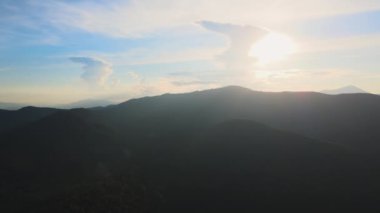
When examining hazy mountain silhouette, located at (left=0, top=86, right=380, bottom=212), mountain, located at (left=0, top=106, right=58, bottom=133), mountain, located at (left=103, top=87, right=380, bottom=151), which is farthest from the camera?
mountain, located at (left=0, top=106, right=58, bottom=133)

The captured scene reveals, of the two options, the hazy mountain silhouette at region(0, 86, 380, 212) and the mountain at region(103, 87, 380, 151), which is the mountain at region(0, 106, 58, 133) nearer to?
the mountain at region(103, 87, 380, 151)

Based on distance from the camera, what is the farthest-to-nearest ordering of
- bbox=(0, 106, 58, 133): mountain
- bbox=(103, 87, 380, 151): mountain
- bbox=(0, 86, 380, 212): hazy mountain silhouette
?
bbox=(0, 106, 58, 133): mountain
bbox=(103, 87, 380, 151): mountain
bbox=(0, 86, 380, 212): hazy mountain silhouette

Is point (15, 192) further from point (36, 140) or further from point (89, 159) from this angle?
point (36, 140)

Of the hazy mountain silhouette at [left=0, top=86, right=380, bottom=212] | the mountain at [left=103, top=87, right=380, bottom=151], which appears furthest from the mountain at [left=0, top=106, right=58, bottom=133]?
the hazy mountain silhouette at [left=0, top=86, right=380, bottom=212]

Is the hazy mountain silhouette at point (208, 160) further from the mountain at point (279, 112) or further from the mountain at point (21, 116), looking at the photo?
the mountain at point (21, 116)

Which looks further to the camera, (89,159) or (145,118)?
(145,118)

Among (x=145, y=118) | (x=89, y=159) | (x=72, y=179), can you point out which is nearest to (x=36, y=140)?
(x=89, y=159)

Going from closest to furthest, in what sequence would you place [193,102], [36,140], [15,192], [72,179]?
[15,192] < [72,179] < [36,140] < [193,102]

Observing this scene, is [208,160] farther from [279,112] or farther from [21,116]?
[21,116]
